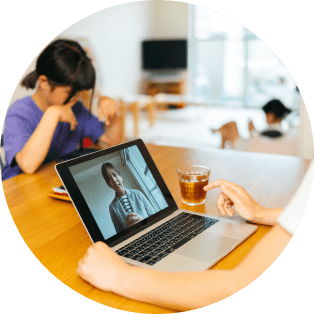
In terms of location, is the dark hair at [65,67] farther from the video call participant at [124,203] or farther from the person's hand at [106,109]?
the video call participant at [124,203]

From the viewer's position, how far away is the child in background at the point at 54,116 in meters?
1.11

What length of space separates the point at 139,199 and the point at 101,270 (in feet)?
0.74

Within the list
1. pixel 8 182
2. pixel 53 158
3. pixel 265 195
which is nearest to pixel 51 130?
pixel 53 158

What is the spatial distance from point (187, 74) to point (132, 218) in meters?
4.28

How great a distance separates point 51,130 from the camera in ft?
3.75

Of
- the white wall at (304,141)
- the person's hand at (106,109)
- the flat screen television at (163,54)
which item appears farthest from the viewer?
the flat screen television at (163,54)

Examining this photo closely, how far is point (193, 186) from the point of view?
0.82 meters

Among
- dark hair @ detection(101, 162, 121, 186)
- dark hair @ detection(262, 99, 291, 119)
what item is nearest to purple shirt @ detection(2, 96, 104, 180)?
dark hair @ detection(101, 162, 121, 186)

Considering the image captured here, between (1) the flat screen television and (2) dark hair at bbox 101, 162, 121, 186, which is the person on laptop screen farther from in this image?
(1) the flat screen television

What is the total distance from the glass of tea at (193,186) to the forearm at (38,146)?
455 millimetres

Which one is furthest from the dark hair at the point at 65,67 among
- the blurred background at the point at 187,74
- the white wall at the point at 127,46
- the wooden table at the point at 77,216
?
the blurred background at the point at 187,74

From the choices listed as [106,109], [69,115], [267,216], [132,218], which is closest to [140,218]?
[132,218]

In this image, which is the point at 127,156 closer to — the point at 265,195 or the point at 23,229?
the point at 23,229

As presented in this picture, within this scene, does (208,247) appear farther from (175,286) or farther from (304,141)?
(304,141)
